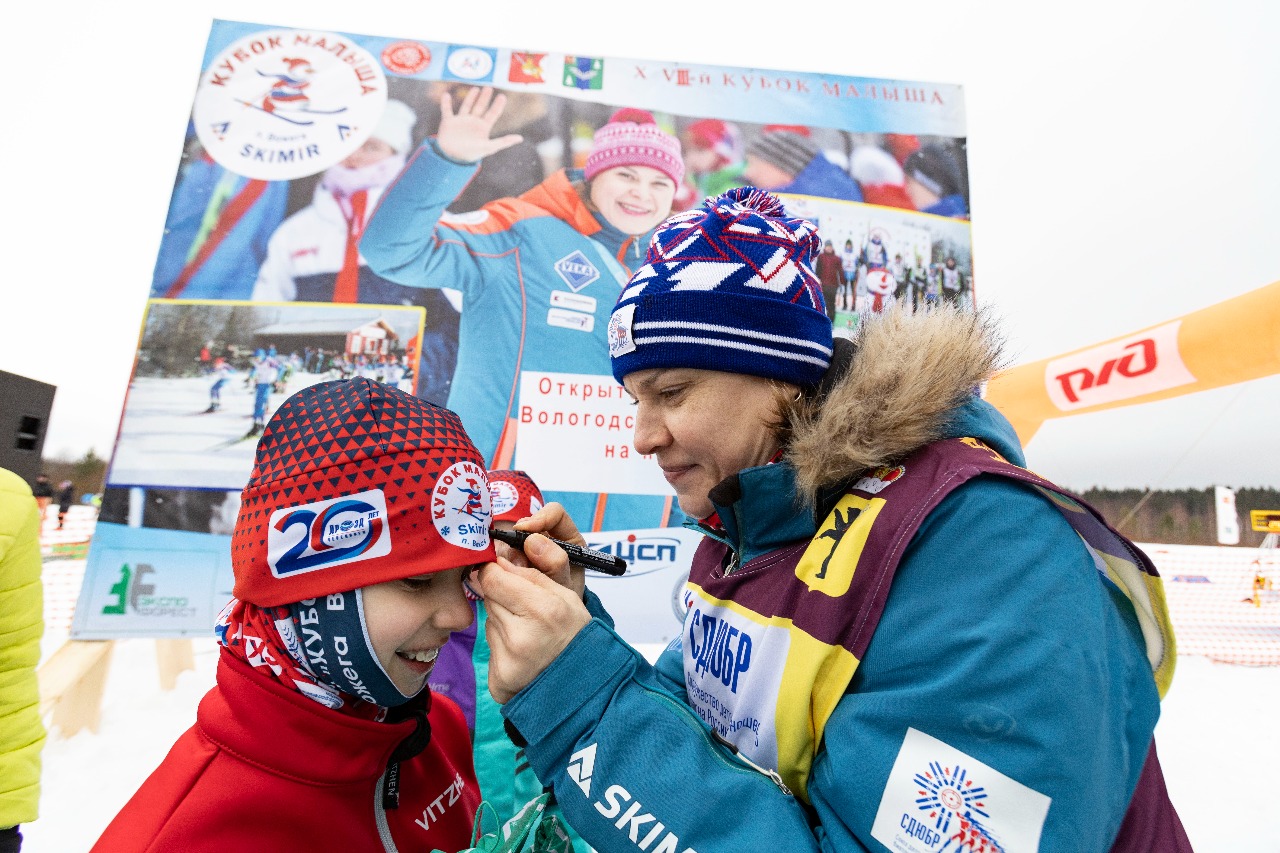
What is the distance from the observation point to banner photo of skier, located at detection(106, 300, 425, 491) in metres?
3.07

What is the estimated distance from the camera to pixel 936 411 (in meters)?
0.85

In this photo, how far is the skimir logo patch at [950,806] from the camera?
598mm

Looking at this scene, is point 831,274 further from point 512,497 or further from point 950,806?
point 950,806

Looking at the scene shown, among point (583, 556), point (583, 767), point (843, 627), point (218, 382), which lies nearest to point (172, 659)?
point (218, 382)

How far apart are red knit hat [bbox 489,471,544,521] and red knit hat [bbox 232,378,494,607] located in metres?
0.79

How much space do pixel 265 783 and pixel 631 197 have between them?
3.20m

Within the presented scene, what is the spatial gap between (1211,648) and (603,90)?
569cm

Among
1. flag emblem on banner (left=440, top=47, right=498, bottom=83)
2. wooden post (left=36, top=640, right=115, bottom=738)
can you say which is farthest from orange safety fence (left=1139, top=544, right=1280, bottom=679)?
wooden post (left=36, top=640, right=115, bottom=738)

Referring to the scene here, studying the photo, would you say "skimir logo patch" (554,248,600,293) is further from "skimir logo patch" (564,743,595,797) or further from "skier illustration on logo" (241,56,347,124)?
"skimir logo patch" (564,743,595,797)

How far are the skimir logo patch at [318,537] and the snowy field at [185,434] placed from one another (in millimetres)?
2588

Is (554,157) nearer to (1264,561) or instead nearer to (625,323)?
(625,323)

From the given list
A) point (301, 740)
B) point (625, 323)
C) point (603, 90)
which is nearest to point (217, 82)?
point (603, 90)

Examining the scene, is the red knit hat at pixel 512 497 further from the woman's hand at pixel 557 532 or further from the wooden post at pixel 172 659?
the wooden post at pixel 172 659

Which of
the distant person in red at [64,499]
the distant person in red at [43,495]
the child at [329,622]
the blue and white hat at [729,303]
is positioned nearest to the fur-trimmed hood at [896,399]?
the blue and white hat at [729,303]
